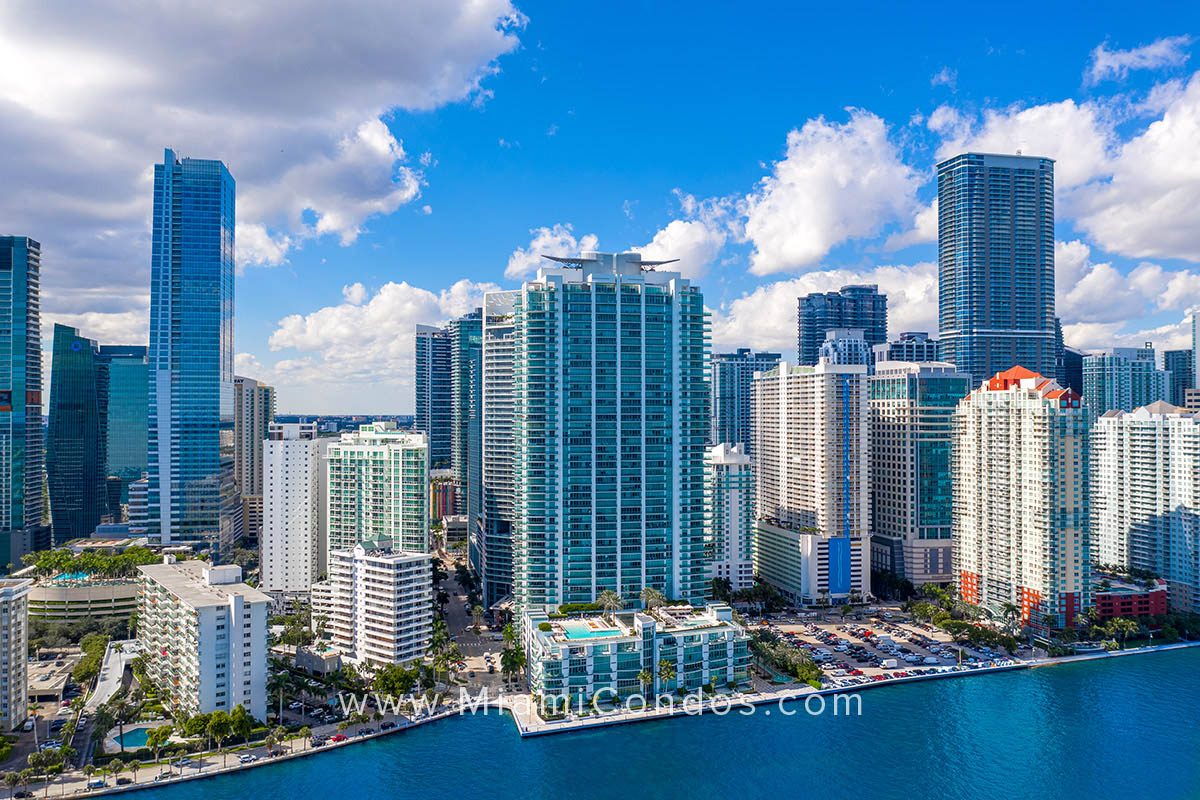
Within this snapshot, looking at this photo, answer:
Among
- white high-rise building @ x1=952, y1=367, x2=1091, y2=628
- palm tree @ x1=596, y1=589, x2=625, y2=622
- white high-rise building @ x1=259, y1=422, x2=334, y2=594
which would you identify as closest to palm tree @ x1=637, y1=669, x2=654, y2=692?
palm tree @ x1=596, y1=589, x2=625, y2=622

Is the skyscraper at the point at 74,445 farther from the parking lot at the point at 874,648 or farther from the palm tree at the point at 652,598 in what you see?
the parking lot at the point at 874,648

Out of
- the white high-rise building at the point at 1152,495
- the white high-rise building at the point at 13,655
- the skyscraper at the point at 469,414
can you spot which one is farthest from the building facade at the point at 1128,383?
the white high-rise building at the point at 13,655

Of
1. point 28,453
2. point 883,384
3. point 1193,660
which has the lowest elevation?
point 1193,660

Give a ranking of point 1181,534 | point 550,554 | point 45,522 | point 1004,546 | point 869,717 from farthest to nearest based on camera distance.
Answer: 1. point 45,522
2. point 1181,534
3. point 1004,546
4. point 550,554
5. point 869,717

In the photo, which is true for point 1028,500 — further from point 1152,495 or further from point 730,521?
point 730,521

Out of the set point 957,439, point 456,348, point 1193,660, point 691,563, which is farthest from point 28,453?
point 1193,660

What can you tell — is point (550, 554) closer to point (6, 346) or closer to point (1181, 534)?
point (1181, 534)
